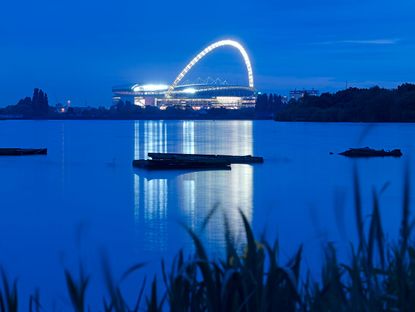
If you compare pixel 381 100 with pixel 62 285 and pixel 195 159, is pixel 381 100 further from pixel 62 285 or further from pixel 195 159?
pixel 62 285

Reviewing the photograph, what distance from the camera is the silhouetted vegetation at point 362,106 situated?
82562 mm

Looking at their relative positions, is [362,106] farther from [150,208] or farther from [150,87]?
[150,87]

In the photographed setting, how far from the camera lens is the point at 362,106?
8438 centimetres

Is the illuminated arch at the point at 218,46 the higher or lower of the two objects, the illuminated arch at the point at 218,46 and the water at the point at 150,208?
the higher

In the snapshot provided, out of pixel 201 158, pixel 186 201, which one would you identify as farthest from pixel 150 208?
pixel 201 158

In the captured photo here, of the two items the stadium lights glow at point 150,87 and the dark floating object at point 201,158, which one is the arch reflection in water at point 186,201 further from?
the stadium lights glow at point 150,87

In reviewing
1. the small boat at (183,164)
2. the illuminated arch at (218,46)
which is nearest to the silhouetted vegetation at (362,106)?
the illuminated arch at (218,46)

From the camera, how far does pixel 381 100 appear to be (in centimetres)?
8100

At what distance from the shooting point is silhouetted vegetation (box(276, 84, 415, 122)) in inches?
3250

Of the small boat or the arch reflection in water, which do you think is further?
the small boat

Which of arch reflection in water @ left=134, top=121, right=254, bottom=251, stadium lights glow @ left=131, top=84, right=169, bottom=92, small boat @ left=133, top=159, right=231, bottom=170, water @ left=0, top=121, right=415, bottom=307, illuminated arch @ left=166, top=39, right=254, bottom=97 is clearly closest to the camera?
water @ left=0, top=121, right=415, bottom=307

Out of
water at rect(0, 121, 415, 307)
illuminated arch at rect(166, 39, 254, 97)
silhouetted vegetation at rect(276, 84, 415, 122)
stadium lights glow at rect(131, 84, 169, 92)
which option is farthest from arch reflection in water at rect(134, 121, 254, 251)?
stadium lights glow at rect(131, 84, 169, 92)

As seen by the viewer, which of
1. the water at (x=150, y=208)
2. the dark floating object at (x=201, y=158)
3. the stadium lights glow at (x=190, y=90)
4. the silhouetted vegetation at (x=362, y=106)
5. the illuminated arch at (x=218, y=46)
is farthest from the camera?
the stadium lights glow at (x=190, y=90)

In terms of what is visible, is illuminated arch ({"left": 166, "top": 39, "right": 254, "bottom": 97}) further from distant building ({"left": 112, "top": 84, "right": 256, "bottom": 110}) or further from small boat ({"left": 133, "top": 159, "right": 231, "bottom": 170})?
small boat ({"left": 133, "top": 159, "right": 231, "bottom": 170})
